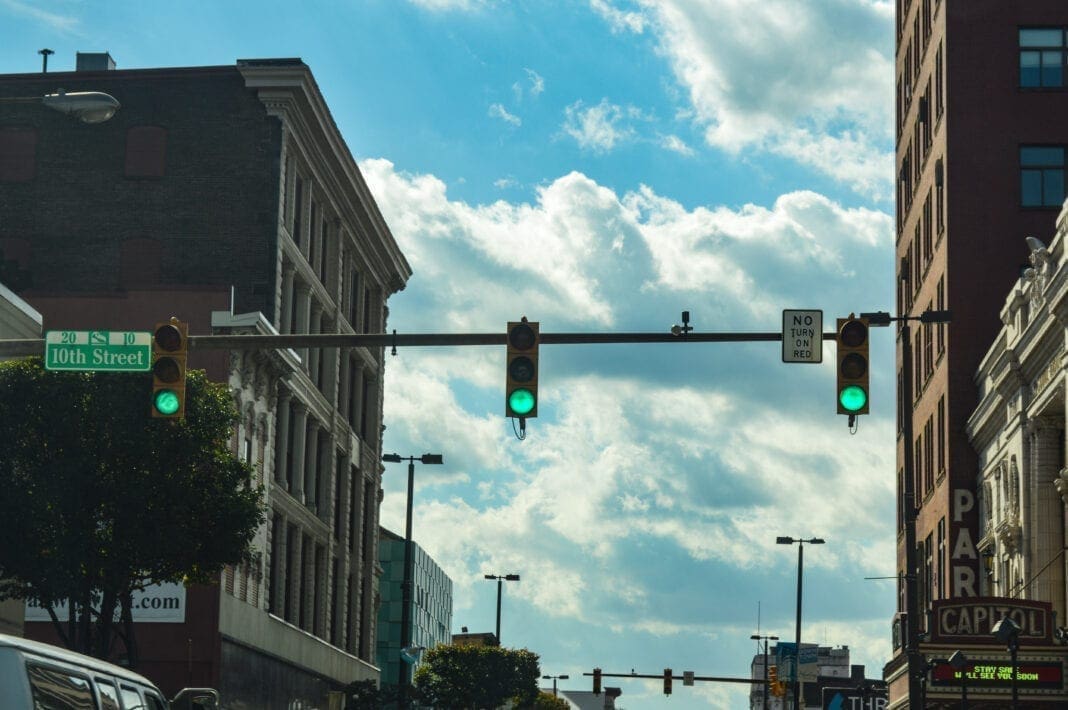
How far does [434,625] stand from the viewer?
176875 mm

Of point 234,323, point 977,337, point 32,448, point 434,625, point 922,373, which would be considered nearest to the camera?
point 32,448

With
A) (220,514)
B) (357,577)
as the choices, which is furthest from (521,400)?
(357,577)

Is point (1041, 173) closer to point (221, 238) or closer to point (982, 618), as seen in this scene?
point (982, 618)

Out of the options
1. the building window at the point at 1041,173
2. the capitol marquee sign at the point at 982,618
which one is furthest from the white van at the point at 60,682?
the building window at the point at 1041,173

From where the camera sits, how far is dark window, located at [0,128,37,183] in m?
68.4

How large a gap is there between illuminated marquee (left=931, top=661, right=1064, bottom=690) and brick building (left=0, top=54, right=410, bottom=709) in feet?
78.4

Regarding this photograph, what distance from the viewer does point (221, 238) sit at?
66812 millimetres

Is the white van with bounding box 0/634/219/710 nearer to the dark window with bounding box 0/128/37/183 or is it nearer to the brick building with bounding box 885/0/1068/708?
the dark window with bounding box 0/128/37/183

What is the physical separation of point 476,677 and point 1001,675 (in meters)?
52.2

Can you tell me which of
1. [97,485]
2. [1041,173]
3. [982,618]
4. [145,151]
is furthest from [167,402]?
[1041,173]

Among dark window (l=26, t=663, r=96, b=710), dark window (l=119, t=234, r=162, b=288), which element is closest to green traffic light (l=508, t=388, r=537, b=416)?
dark window (l=26, t=663, r=96, b=710)

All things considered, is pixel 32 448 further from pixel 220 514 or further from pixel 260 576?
pixel 260 576

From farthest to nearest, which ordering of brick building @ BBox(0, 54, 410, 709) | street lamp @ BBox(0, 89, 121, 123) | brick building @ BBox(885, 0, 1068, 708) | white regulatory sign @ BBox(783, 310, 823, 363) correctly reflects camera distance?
brick building @ BBox(885, 0, 1068, 708) < brick building @ BBox(0, 54, 410, 709) < street lamp @ BBox(0, 89, 121, 123) < white regulatory sign @ BBox(783, 310, 823, 363)

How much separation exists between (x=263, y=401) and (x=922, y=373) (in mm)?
29582
